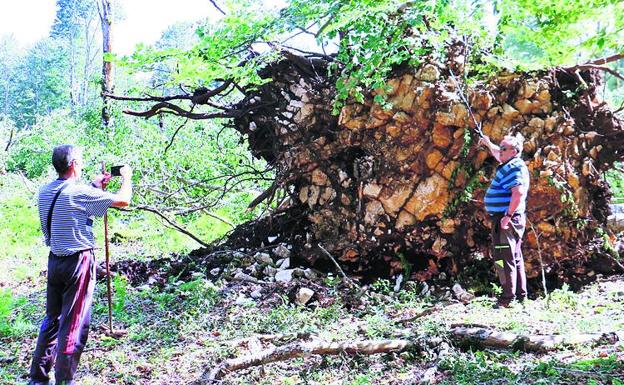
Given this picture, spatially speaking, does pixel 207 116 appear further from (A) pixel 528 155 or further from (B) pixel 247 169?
(A) pixel 528 155

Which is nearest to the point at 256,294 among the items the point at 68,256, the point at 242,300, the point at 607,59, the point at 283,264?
the point at 242,300

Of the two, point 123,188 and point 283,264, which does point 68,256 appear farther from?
point 283,264

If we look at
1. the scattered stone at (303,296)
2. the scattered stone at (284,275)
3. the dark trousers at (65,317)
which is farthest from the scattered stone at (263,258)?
the dark trousers at (65,317)

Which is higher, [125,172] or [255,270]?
[125,172]

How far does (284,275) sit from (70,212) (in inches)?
117

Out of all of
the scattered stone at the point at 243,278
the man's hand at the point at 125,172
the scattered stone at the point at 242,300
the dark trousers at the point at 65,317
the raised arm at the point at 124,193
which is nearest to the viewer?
the dark trousers at the point at 65,317

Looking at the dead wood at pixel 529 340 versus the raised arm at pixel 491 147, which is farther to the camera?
the raised arm at pixel 491 147

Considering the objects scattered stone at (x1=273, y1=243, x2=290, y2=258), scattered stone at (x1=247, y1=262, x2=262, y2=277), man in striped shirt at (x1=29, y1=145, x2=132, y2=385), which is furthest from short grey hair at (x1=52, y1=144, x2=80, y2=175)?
scattered stone at (x1=273, y1=243, x2=290, y2=258)

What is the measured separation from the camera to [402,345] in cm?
341

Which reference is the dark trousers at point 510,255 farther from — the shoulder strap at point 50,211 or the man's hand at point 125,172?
the shoulder strap at point 50,211

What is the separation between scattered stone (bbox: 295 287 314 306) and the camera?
5.03 m

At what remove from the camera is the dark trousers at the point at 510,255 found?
4.59m

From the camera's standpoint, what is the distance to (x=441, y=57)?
553cm

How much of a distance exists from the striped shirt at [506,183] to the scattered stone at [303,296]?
1.94 meters
